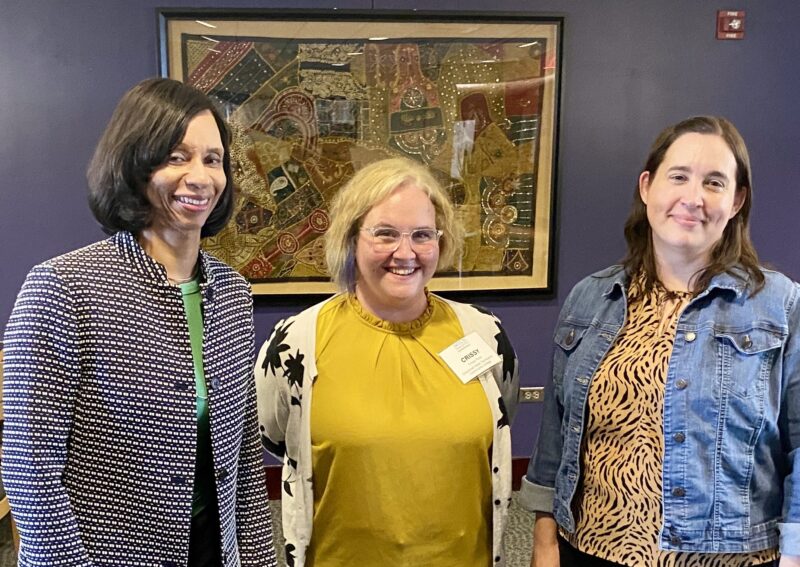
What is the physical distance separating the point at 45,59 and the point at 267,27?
102 centimetres

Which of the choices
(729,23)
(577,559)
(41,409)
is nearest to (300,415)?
(41,409)

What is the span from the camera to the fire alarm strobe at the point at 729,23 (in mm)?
3193

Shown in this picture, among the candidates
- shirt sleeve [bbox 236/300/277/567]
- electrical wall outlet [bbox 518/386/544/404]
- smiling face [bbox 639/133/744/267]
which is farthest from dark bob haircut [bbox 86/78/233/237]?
electrical wall outlet [bbox 518/386/544/404]

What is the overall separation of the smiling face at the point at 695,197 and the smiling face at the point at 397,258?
513 millimetres

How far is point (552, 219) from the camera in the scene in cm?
329

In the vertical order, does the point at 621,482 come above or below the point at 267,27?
below

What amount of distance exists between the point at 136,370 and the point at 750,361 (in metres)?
1.18

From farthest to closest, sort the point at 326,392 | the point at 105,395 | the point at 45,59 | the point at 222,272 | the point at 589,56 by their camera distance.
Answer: the point at 589,56 < the point at 45,59 < the point at 326,392 < the point at 222,272 < the point at 105,395

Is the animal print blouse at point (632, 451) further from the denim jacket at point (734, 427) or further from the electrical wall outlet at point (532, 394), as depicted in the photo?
the electrical wall outlet at point (532, 394)

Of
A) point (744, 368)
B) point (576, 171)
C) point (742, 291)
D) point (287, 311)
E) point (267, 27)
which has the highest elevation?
point (267, 27)

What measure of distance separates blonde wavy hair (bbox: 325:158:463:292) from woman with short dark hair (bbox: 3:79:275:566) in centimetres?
36

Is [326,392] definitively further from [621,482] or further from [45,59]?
[45,59]

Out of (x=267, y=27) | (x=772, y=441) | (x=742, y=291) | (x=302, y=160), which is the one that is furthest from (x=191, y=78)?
(x=772, y=441)

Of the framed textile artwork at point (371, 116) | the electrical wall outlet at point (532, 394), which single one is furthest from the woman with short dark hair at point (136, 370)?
the electrical wall outlet at point (532, 394)
